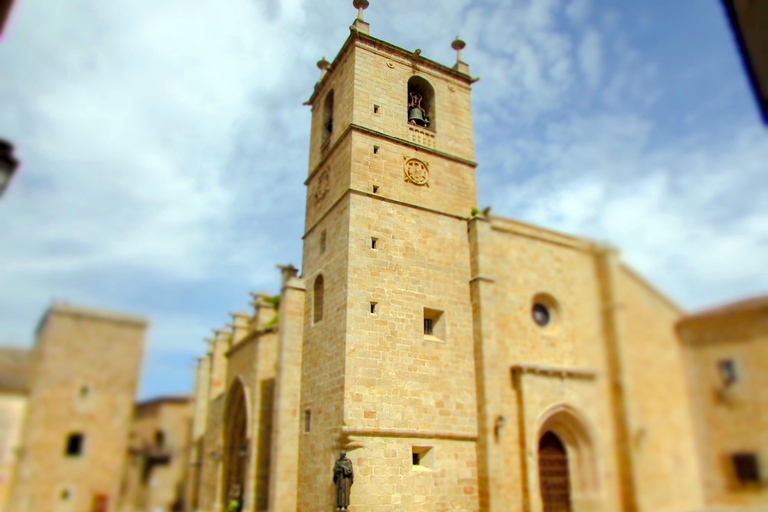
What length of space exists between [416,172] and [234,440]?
1139cm

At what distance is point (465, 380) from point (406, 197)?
4.97 m

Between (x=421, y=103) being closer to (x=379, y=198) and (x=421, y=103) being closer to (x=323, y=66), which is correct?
(x=323, y=66)

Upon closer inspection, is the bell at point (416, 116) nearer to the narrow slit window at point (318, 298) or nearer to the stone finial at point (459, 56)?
the stone finial at point (459, 56)

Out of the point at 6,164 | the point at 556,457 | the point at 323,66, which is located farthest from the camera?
the point at 323,66

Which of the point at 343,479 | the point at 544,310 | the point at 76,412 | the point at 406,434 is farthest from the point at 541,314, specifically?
the point at 76,412

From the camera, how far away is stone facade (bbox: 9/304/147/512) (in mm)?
13906

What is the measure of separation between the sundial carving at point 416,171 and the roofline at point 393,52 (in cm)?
338

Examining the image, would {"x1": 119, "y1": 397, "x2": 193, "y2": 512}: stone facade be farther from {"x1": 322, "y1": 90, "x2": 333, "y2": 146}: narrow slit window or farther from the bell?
the bell

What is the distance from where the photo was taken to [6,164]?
3082 millimetres

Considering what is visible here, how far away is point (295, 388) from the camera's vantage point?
1365 centimetres

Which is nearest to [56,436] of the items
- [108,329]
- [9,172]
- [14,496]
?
[14,496]

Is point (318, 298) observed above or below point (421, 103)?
below

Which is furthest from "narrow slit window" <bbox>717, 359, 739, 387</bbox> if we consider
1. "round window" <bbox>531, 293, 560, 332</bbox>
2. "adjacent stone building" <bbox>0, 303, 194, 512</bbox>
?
"adjacent stone building" <bbox>0, 303, 194, 512</bbox>

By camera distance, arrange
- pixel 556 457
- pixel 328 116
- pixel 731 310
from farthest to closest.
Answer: pixel 328 116 → pixel 556 457 → pixel 731 310
